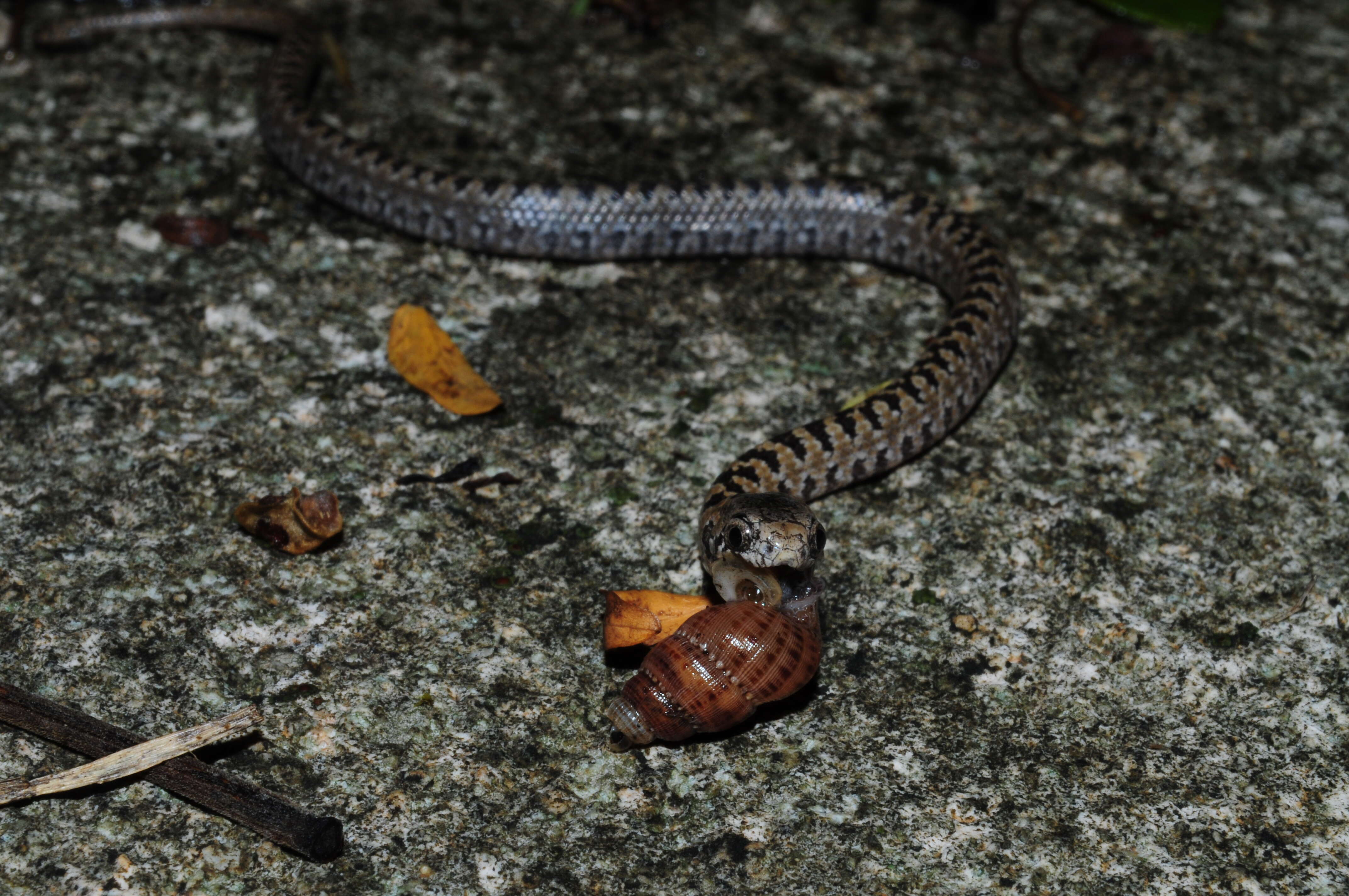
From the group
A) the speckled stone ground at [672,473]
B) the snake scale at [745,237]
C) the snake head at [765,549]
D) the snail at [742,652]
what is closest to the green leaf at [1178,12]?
the speckled stone ground at [672,473]

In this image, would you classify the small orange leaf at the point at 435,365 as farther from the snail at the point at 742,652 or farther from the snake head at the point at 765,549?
the snail at the point at 742,652

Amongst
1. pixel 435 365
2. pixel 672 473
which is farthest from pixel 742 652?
pixel 435 365

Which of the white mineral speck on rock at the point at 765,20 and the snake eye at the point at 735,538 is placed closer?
the snake eye at the point at 735,538

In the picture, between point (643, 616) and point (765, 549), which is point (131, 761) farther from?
point (765, 549)

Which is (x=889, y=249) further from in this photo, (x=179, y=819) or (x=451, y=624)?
(x=179, y=819)

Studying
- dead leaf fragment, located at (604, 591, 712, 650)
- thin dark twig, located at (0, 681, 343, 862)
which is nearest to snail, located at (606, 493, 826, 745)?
dead leaf fragment, located at (604, 591, 712, 650)

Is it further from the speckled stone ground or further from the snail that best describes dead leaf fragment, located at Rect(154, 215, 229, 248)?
the snail
